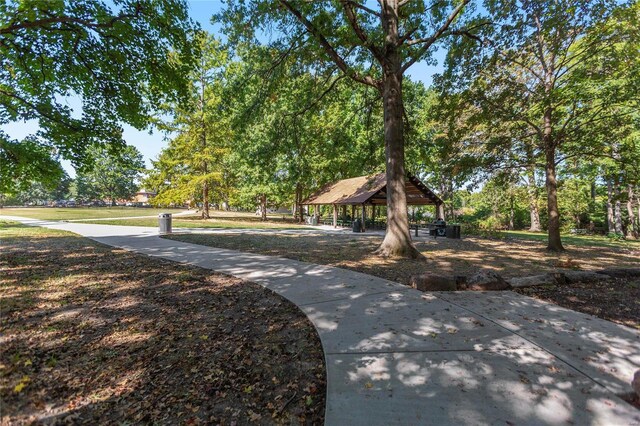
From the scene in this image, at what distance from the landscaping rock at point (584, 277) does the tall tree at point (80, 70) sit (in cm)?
1188

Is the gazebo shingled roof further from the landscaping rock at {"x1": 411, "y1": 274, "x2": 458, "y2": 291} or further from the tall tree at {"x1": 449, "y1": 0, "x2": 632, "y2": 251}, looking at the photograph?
the landscaping rock at {"x1": 411, "y1": 274, "x2": 458, "y2": 291}

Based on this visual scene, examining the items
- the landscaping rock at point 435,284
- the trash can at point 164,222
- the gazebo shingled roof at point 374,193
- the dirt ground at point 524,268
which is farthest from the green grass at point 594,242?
the trash can at point 164,222

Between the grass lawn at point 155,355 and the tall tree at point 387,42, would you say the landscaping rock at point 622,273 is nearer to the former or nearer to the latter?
the tall tree at point 387,42

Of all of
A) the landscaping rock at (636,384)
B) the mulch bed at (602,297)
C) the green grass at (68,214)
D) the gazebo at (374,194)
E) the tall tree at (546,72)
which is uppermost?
the tall tree at (546,72)

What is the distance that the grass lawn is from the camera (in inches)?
99.6

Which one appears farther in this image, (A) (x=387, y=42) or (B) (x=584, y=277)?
(A) (x=387, y=42)

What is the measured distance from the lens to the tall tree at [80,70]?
758cm

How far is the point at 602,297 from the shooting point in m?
5.65

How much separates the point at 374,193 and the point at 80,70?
17.8 m

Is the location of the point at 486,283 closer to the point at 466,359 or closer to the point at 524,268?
the point at 466,359

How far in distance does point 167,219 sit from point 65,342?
1349 cm

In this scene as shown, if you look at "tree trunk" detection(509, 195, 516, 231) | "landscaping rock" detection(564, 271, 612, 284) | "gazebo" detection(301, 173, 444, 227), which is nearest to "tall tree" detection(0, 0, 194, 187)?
"landscaping rock" detection(564, 271, 612, 284)

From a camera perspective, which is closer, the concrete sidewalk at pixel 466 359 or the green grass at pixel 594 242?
the concrete sidewalk at pixel 466 359

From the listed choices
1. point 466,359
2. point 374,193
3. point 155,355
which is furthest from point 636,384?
point 374,193
